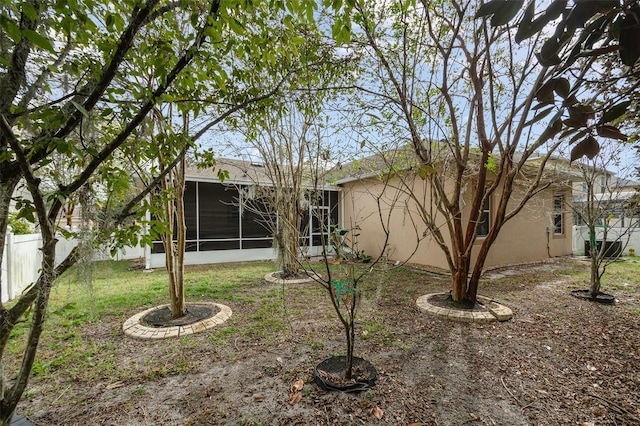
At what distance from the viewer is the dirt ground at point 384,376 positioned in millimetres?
2186

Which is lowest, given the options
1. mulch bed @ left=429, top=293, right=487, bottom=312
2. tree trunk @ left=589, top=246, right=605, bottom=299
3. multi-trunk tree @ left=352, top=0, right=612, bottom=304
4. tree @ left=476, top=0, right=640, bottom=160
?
mulch bed @ left=429, top=293, right=487, bottom=312

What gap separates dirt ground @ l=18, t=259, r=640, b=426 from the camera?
219 cm

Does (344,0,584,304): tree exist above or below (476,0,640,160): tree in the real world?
above

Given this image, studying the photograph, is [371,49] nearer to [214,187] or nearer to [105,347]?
[105,347]

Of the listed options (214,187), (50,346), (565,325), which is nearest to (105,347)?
(50,346)

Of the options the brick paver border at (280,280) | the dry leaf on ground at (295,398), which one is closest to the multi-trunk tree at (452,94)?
the dry leaf on ground at (295,398)

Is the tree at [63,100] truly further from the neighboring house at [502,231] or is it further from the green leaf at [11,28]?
the neighboring house at [502,231]

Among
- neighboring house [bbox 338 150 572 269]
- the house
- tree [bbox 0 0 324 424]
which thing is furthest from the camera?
the house

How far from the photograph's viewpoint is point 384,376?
2.66 m

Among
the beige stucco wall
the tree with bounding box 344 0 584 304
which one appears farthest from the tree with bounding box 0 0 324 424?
the beige stucco wall

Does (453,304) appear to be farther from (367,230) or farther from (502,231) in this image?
(367,230)

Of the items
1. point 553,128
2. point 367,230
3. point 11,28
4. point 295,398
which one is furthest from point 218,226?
point 553,128

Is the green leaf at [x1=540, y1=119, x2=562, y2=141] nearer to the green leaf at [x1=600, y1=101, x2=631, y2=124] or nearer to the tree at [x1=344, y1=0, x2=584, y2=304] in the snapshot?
the green leaf at [x1=600, y1=101, x2=631, y2=124]

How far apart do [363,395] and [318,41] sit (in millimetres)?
3815
